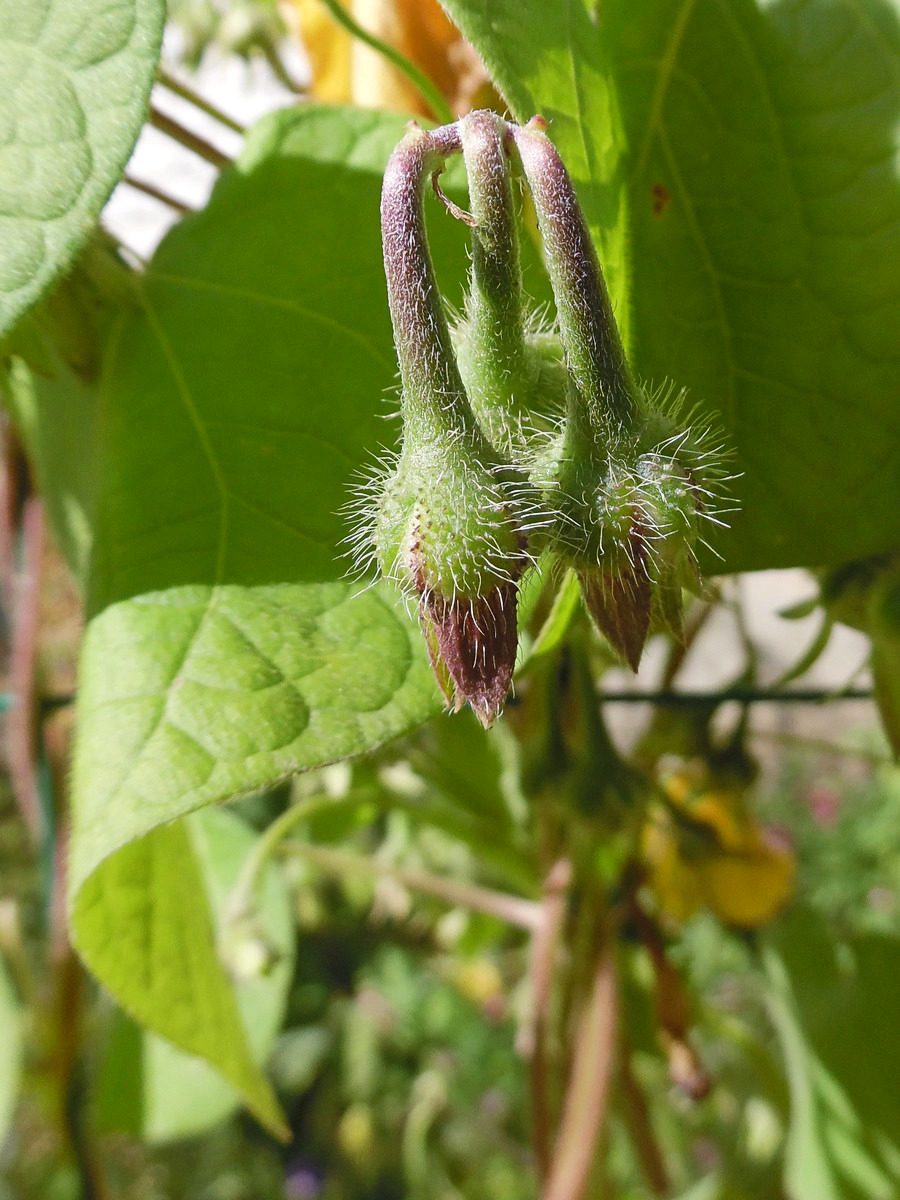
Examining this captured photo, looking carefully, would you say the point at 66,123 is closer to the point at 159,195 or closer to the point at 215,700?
the point at 215,700

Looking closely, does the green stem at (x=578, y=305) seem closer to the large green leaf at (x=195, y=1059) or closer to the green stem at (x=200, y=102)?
the green stem at (x=200, y=102)

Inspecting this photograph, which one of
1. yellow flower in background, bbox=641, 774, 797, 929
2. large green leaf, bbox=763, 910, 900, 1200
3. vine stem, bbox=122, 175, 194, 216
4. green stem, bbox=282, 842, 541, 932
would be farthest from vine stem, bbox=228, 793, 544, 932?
vine stem, bbox=122, 175, 194, 216

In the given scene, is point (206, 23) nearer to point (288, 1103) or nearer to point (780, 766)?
point (288, 1103)

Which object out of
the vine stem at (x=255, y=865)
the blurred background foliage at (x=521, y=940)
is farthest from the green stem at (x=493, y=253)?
the vine stem at (x=255, y=865)

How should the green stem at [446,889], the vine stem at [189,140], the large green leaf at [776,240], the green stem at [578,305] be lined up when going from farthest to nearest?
the green stem at [446,889]
the vine stem at [189,140]
the large green leaf at [776,240]
the green stem at [578,305]

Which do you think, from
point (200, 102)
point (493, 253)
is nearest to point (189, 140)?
point (200, 102)

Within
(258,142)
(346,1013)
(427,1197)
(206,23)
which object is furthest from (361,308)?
(346,1013)
